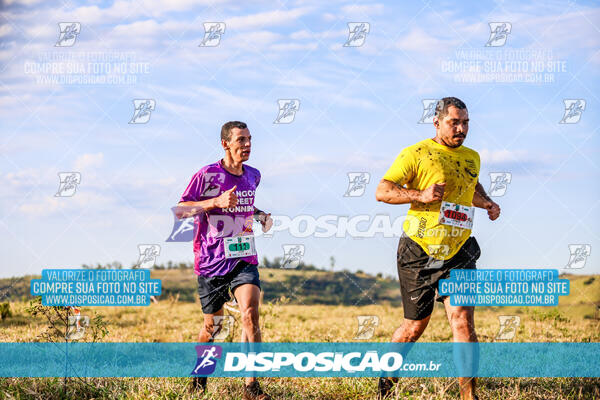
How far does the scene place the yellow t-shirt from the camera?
5.40 metres

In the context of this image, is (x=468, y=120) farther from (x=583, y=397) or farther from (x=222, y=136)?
(x=583, y=397)

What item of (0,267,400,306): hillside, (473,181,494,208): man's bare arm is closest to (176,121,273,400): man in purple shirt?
(473,181,494,208): man's bare arm

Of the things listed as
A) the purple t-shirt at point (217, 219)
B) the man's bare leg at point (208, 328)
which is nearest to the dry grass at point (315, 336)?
the man's bare leg at point (208, 328)

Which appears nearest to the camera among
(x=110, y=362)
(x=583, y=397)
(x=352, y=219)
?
(x=583, y=397)

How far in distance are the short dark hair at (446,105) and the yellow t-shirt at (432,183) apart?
290mm

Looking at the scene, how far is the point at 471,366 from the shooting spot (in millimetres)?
5223

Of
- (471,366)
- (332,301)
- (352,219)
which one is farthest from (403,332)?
(332,301)

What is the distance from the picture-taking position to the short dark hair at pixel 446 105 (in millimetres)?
5523

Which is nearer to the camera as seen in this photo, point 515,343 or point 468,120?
point 468,120

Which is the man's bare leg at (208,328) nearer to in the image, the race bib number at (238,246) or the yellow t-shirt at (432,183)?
the race bib number at (238,246)

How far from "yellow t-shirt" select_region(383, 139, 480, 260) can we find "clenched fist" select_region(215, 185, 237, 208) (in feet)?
4.35

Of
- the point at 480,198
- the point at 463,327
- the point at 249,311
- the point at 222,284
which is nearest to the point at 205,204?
the point at 222,284

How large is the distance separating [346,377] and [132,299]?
2.63 metres

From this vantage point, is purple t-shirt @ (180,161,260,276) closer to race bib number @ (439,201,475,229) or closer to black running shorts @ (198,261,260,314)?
black running shorts @ (198,261,260,314)
